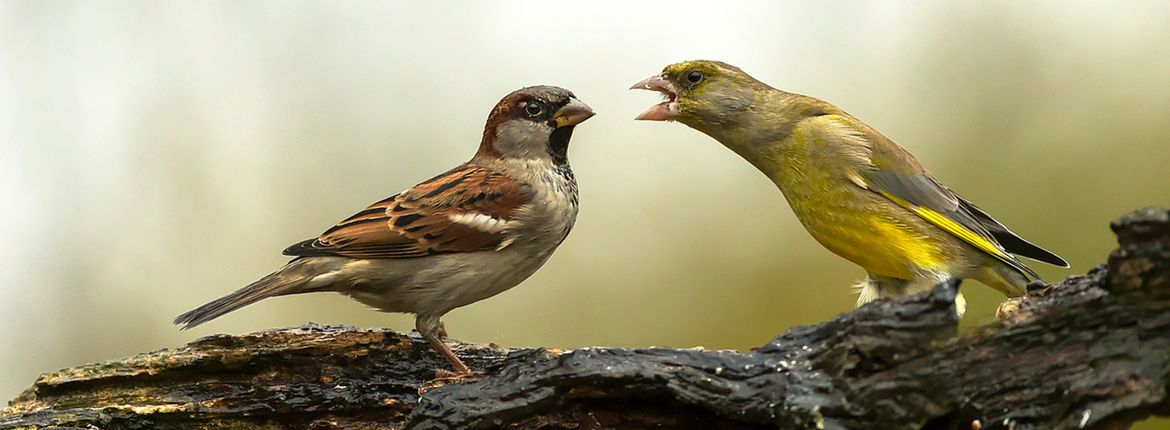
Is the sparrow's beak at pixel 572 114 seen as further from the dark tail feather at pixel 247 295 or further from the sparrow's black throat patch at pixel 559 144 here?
the dark tail feather at pixel 247 295

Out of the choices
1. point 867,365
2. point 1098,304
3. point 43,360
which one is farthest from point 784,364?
point 43,360

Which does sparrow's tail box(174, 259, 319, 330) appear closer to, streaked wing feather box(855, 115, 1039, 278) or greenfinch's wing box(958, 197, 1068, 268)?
streaked wing feather box(855, 115, 1039, 278)

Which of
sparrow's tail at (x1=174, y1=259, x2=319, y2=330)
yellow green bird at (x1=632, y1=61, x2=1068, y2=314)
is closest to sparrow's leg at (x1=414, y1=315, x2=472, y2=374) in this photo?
sparrow's tail at (x1=174, y1=259, x2=319, y2=330)

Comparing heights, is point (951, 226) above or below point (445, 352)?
above

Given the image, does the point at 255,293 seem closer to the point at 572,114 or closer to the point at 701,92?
the point at 572,114

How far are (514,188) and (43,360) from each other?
13.6 ft

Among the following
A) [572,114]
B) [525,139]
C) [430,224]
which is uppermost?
[572,114]

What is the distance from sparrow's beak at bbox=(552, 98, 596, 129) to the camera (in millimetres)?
5199

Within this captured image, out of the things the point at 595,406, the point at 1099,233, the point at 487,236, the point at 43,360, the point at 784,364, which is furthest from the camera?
the point at 43,360

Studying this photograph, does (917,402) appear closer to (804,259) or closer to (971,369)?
(971,369)

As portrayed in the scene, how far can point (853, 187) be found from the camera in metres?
5.13

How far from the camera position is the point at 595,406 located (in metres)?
3.69

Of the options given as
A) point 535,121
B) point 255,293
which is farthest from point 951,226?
point 255,293

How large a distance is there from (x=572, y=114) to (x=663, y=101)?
0.53m
